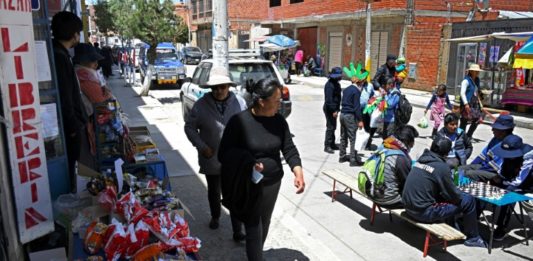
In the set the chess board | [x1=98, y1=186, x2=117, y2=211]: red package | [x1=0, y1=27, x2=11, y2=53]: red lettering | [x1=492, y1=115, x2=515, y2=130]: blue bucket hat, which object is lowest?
the chess board

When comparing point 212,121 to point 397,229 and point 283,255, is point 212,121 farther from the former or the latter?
point 397,229

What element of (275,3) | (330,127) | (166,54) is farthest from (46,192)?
(275,3)

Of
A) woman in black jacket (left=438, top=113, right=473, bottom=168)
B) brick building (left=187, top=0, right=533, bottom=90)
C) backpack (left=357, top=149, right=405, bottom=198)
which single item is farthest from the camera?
brick building (left=187, top=0, right=533, bottom=90)

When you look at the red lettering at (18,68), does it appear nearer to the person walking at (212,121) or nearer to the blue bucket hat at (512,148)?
the person walking at (212,121)

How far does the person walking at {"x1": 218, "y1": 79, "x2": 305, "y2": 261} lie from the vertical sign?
4.39ft

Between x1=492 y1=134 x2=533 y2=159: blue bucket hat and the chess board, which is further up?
x1=492 y1=134 x2=533 y2=159: blue bucket hat

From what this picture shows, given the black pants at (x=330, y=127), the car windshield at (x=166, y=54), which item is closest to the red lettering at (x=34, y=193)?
the black pants at (x=330, y=127)

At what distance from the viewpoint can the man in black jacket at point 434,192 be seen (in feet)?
14.5

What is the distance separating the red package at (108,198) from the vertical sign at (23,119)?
1.22 ft

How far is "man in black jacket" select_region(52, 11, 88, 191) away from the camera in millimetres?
3797

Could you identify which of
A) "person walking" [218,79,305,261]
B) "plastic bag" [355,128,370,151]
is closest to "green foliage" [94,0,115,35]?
"plastic bag" [355,128,370,151]

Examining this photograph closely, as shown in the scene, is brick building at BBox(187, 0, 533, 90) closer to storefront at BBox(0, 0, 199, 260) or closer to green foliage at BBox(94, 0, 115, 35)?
green foliage at BBox(94, 0, 115, 35)

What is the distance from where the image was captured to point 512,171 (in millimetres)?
5012

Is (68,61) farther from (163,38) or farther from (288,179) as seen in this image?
(163,38)
